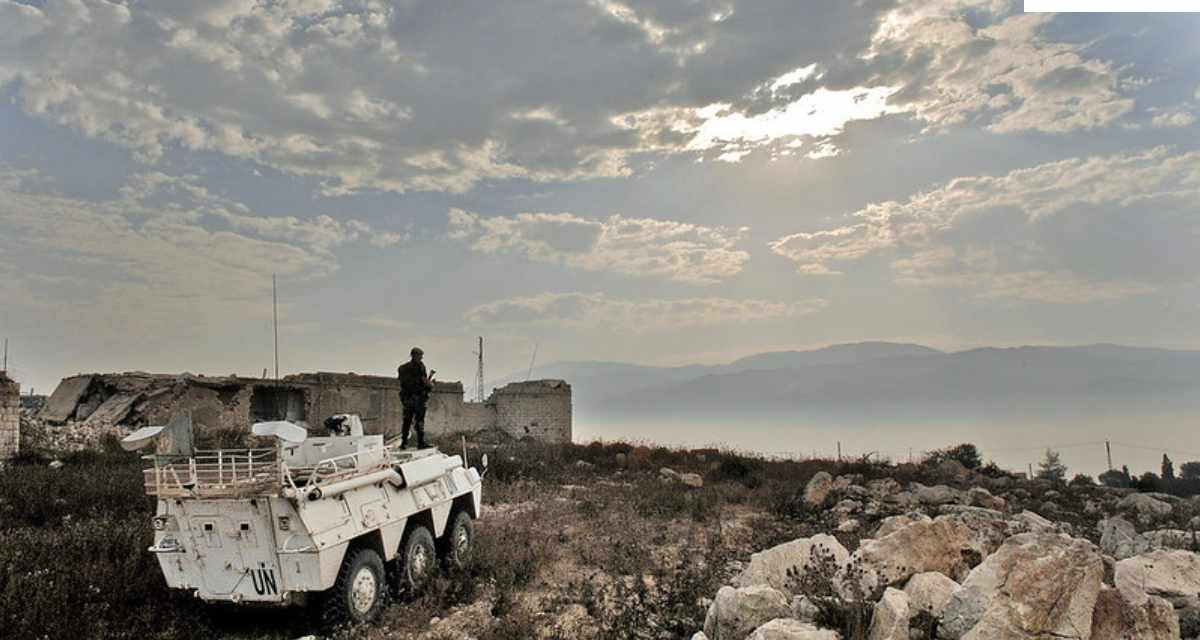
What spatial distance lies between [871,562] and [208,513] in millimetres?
5983

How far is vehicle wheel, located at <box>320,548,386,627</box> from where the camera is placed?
6.92 m

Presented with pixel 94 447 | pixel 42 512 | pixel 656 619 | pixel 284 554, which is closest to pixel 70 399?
pixel 94 447

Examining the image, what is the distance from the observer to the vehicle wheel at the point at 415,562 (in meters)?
8.02

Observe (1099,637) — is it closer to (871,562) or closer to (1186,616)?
(1186,616)

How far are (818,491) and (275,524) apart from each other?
12075 millimetres

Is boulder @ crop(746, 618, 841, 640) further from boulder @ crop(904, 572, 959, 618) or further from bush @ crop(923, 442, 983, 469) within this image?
bush @ crop(923, 442, 983, 469)

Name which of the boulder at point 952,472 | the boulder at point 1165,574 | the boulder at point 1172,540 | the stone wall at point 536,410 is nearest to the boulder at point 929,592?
the boulder at point 1165,574

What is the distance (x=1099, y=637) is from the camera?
5.52 m

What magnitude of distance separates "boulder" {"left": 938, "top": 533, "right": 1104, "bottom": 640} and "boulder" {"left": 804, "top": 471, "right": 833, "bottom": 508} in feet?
32.5

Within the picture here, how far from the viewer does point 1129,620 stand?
18.2ft

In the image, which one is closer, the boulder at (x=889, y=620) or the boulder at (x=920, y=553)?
the boulder at (x=889, y=620)

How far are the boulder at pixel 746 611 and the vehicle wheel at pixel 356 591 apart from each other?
3.25 meters

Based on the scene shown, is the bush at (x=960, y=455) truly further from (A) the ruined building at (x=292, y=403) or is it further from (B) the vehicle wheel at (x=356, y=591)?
(B) the vehicle wheel at (x=356, y=591)

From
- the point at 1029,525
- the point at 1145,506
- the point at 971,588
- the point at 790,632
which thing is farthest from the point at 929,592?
the point at 1145,506
